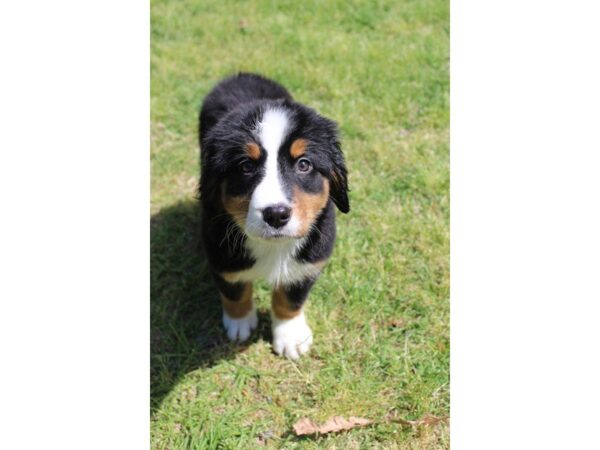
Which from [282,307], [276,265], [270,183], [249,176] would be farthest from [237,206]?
[282,307]

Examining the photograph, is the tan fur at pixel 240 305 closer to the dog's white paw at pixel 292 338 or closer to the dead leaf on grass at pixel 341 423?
the dog's white paw at pixel 292 338

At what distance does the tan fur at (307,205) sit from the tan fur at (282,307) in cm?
63

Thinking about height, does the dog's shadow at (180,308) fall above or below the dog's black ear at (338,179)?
below

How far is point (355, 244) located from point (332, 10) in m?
3.15

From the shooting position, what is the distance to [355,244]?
3949 millimetres

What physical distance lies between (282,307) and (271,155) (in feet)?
3.44

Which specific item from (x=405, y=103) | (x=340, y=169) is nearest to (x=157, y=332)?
(x=340, y=169)

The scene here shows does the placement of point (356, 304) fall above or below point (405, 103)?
below

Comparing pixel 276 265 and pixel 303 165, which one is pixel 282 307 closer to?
pixel 276 265

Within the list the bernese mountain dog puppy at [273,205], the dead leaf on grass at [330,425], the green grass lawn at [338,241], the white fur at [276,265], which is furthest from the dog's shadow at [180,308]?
the dead leaf on grass at [330,425]

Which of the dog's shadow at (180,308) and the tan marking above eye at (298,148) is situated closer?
the tan marking above eye at (298,148)

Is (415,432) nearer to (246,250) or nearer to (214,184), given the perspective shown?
(246,250)

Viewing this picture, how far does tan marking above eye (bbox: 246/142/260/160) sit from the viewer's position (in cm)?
258

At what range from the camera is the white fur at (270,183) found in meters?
2.48
